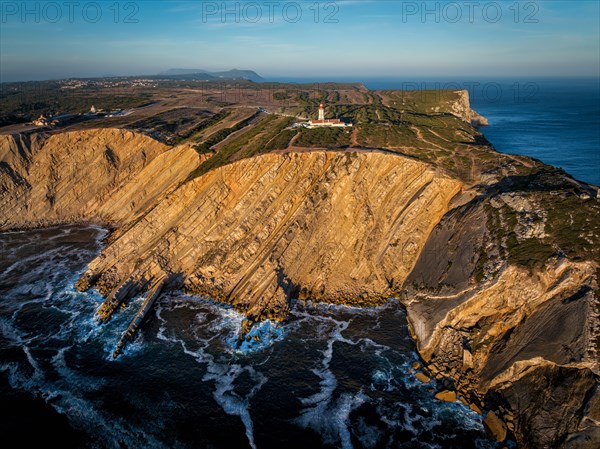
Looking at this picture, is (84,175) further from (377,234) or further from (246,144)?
(377,234)

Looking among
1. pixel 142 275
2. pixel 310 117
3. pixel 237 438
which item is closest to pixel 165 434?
pixel 237 438

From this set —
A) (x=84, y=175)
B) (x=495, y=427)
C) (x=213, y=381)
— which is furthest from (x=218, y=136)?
(x=495, y=427)

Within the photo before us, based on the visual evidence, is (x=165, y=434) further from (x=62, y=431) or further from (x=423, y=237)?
(x=423, y=237)

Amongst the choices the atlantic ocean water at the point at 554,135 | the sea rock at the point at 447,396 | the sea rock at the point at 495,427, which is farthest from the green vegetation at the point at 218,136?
the atlantic ocean water at the point at 554,135

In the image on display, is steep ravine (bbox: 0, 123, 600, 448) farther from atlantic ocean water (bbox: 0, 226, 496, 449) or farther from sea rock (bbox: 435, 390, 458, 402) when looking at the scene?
atlantic ocean water (bbox: 0, 226, 496, 449)

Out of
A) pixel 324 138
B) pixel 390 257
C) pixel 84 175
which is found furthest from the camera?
pixel 84 175

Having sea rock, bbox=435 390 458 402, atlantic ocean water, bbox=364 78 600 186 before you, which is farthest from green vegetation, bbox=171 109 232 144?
atlantic ocean water, bbox=364 78 600 186
